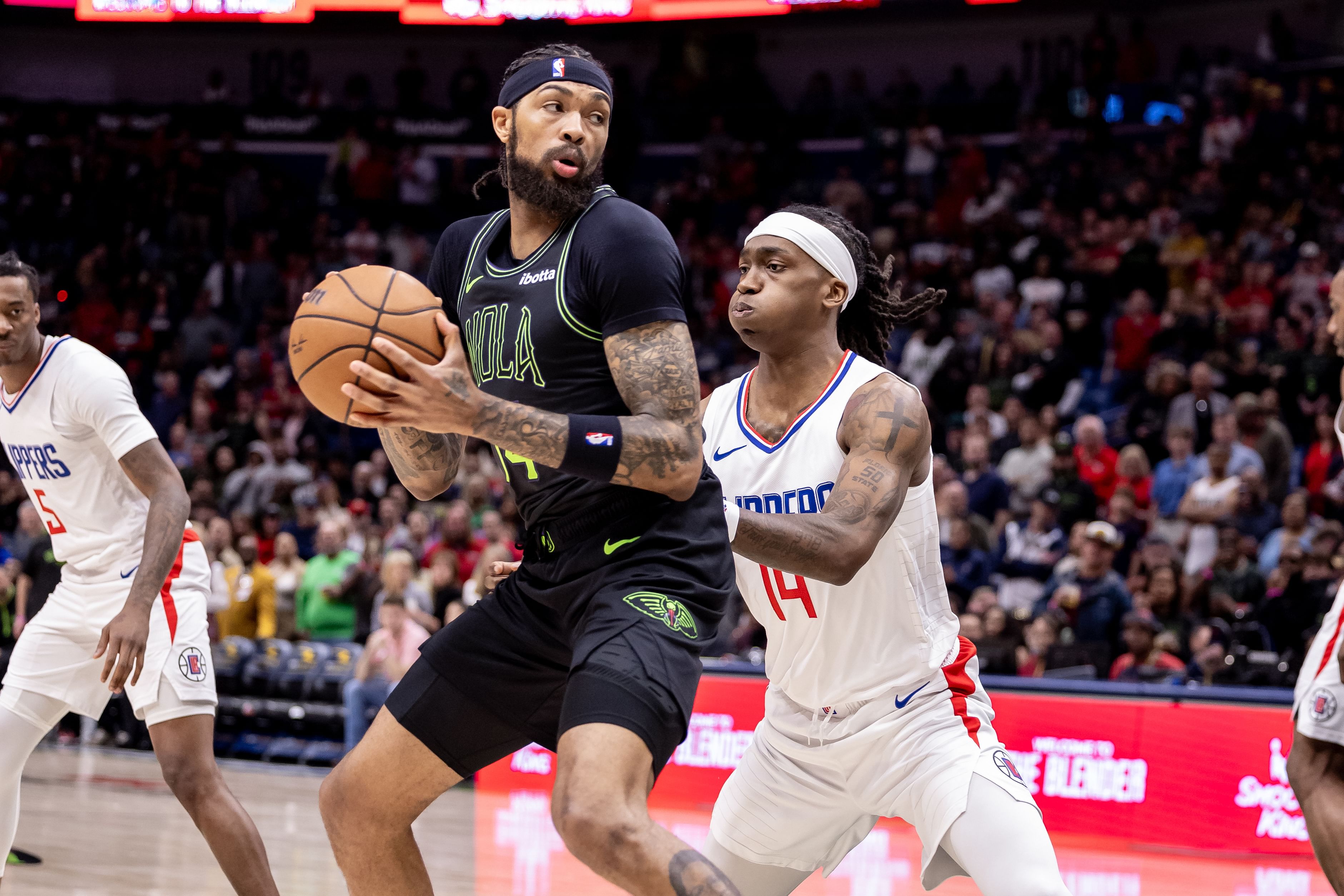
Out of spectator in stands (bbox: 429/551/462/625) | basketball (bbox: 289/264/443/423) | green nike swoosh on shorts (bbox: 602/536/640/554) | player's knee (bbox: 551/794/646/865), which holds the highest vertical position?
basketball (bbox: 289/264/443/423)

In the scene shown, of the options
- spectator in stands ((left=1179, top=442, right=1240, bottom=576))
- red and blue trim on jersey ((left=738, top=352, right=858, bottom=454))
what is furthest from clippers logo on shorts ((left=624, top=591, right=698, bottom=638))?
spectator in stands ((left=1179, top=442, right=1240, bottom=576))

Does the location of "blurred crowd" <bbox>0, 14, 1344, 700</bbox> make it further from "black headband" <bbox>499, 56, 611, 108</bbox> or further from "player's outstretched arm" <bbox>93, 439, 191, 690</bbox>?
"black headband" <bbox>499, 56, 611, 108</bbox>

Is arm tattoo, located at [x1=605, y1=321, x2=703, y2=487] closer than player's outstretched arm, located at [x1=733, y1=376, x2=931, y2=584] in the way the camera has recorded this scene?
Yes

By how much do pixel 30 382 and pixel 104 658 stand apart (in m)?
1.04

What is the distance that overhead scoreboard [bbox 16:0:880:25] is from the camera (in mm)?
16938

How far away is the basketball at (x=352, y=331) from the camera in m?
2.96

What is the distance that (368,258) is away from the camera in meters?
18.6

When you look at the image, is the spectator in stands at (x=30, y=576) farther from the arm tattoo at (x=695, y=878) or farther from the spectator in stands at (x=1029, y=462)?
the arm tattoo at (x=695, y=878)

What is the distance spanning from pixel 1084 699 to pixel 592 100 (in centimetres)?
603

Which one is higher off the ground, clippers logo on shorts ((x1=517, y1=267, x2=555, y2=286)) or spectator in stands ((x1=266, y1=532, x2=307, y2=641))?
clippers logo on shorts ((x1=517, y1=267, x2=555, y2=286))

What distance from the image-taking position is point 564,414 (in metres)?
3.10

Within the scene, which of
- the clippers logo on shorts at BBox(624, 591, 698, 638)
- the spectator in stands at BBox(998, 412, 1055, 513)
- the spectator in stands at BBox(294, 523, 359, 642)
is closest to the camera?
the clippers logo on shorts at BBox(624, 591, 698, 638)

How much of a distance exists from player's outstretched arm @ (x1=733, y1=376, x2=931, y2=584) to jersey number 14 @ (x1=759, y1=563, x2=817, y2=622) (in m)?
0.19

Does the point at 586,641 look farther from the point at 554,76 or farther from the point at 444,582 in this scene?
the point at 444,582
